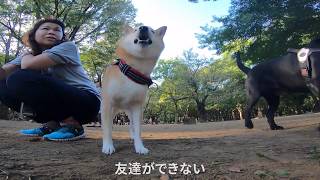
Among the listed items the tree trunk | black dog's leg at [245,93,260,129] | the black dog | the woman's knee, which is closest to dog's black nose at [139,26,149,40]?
the woman's knee

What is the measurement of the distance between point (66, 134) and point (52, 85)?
0.55 meters

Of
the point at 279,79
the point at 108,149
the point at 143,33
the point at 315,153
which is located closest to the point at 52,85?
the point at 108,149

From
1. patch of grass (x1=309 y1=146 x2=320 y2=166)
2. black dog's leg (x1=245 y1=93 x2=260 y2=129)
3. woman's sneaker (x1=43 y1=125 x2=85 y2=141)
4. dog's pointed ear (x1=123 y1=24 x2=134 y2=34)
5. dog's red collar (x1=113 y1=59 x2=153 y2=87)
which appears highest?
dog's pointed ear (x1=123 y1=24 x2=134 y2=34)

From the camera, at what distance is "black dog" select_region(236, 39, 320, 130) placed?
490 cm

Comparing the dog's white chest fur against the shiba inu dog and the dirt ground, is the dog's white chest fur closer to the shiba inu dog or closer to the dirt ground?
the shiba inu dog

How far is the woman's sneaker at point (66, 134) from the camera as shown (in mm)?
3775

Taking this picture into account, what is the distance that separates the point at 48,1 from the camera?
1920cm

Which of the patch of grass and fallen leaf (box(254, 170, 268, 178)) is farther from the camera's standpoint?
the patch of grass

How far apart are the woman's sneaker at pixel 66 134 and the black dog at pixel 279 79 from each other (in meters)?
3.08

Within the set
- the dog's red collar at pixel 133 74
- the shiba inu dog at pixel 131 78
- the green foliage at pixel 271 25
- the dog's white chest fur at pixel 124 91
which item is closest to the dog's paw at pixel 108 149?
the shiba inu dog at pixel 131 78

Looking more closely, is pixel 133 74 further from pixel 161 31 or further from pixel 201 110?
pixel 201 110

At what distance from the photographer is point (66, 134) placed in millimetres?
3828

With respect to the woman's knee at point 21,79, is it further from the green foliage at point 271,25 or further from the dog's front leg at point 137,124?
the green foliage at point 271,25

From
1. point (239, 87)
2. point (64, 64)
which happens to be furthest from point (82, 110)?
point (239, 87)
